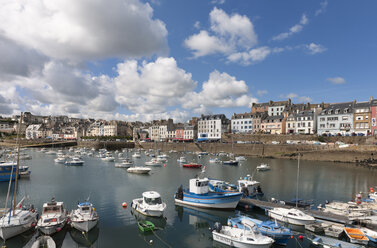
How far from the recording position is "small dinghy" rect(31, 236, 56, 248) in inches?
584

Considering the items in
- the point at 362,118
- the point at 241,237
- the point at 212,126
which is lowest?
the point at 241,237

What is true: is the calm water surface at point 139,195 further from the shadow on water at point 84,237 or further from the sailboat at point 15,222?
the sailboat at point 15,222

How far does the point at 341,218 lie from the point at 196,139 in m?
95.0

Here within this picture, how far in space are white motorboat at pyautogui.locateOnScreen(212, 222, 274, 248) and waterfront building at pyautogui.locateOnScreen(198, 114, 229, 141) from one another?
288 ft

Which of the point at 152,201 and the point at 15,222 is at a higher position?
the point at 152,201

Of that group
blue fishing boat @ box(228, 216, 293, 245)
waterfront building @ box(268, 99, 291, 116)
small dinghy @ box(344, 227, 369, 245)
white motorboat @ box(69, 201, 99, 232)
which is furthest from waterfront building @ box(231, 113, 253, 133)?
white motorboat @ box(69, 201, 99, 232)

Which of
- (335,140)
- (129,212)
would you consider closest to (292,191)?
(129,212)

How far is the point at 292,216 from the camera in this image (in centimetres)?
1902

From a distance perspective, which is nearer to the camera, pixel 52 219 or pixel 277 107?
pixel 52 219

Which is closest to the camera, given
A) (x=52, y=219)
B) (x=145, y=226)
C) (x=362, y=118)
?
(x=52, y=219)

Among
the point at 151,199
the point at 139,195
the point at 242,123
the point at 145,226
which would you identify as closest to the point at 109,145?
the point at 242,123

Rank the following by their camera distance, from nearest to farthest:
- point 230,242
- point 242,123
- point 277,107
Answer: point 230,242 → point 277,107 → point 242,123

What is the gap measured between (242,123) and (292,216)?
8543cm

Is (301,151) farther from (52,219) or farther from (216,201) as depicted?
(52,219)
